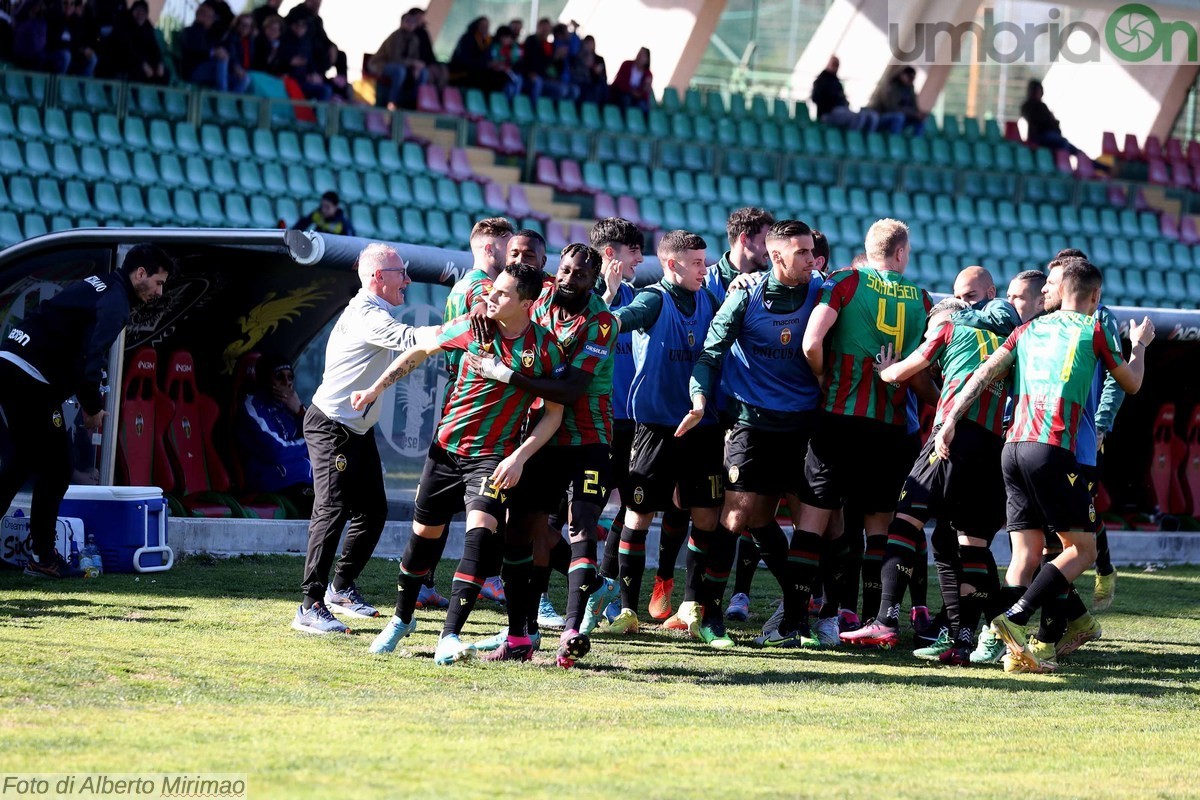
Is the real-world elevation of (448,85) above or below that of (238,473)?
above

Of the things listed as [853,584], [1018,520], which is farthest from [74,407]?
[1018,520]

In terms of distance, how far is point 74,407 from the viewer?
1019cm

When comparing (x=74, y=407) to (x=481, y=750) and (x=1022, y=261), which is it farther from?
(x=1022, y=261)

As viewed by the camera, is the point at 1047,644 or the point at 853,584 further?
the point at 853,584

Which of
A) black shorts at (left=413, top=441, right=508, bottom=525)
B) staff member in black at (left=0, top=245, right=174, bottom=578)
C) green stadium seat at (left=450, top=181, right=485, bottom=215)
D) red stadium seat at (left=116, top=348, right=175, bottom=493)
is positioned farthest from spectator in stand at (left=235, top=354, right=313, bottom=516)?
green stadium seat at (left=450, top=181, right=485, bottom=215)

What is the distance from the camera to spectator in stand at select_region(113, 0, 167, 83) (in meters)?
16.3

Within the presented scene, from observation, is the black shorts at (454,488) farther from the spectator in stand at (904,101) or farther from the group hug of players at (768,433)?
the spectator in stand at (904,101)

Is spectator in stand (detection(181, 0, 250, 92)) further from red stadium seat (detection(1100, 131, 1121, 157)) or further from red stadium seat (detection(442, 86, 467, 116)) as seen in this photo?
red stadium seat (detection(1100, 131, 1121, 157))

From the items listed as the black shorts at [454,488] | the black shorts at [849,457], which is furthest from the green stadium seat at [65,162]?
the black shorts at [849,457]

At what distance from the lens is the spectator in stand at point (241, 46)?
17.2 metres

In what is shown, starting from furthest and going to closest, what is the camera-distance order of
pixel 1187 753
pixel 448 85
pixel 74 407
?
pixel 448 85 → pixel 74 407 → pixel 1187 753

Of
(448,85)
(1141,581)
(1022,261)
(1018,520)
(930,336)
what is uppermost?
(448,85)

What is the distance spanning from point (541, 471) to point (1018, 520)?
212cm

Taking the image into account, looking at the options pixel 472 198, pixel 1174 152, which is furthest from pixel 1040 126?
pixel 472 198
